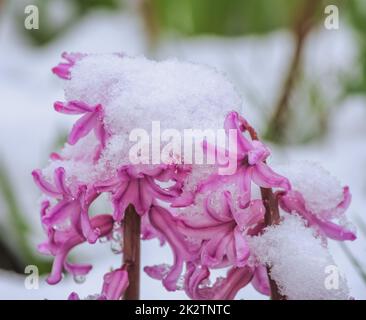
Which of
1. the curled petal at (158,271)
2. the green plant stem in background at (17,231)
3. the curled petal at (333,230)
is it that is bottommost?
the curled petal at (158,271)

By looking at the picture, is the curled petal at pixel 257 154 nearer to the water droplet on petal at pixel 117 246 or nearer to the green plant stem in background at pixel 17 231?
the water droplet on petal at pixel 117 246

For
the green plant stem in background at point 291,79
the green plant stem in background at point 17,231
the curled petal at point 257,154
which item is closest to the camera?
the curled petal at point 257,154

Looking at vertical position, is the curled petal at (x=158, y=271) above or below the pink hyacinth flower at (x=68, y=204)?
below

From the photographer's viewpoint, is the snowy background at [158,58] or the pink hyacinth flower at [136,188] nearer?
the pink hyacinth flower at [136,188]

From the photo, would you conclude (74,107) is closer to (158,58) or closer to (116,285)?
(116,285)

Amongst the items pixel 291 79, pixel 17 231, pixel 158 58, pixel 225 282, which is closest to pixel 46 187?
pixel 225 282

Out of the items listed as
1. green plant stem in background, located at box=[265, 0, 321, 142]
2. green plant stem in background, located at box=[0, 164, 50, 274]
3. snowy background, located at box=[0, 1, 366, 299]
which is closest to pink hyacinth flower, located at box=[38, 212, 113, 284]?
snowy background, located at box=[0, 1, 366, 299]

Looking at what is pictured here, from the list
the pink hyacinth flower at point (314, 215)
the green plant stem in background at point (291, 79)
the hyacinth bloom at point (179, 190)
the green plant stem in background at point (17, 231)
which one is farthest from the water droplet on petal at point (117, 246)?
the green plant stem in background at point (291, 79)

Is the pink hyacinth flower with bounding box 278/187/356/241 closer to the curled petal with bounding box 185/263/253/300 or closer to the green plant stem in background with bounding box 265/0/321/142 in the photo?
the curled petal with bounding box 185/263/253/300
